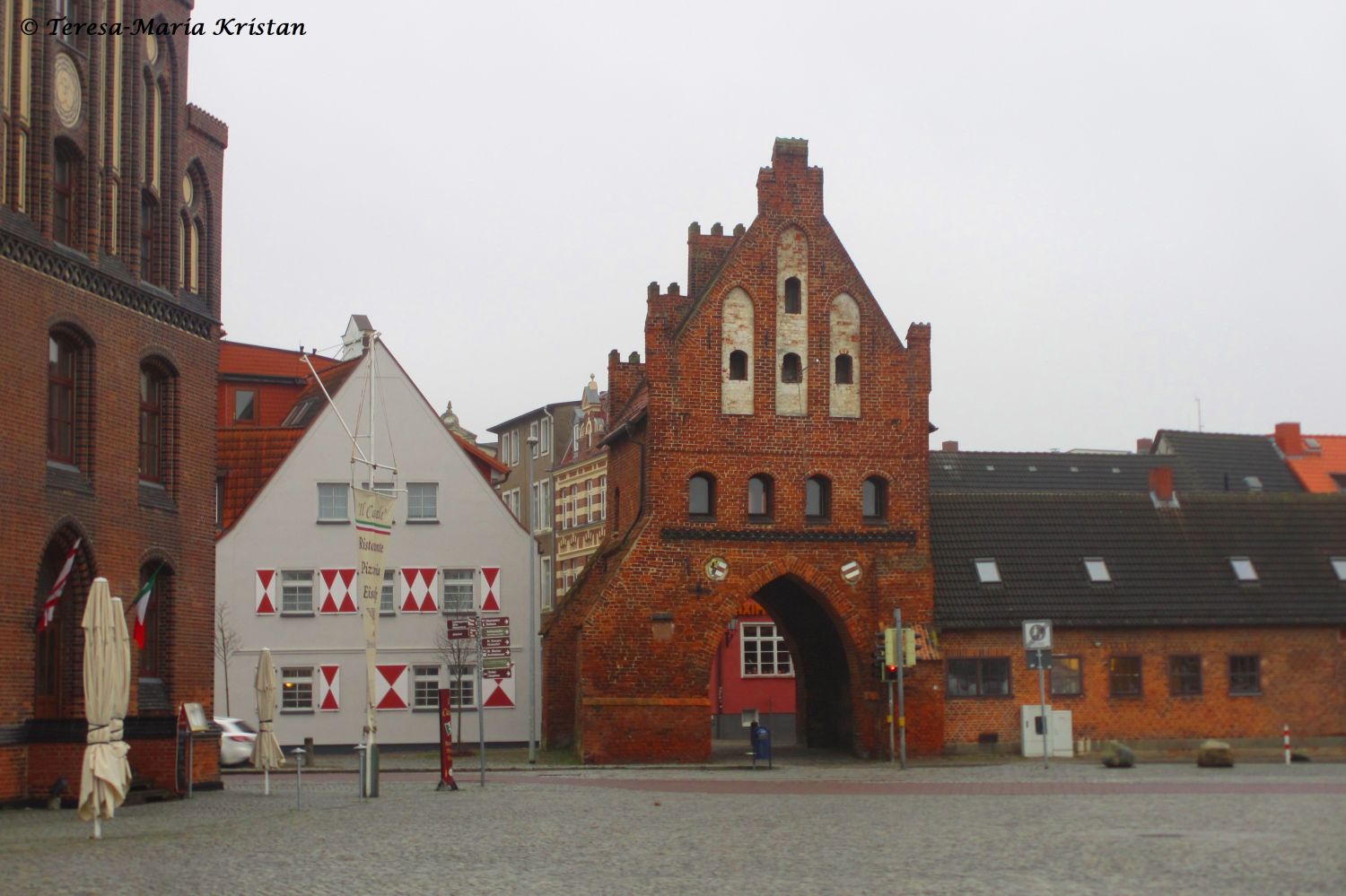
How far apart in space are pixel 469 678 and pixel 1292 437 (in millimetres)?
39357

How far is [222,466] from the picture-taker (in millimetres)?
54250

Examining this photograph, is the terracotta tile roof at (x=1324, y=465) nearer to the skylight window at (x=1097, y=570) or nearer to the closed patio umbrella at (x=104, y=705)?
the skylight window at (x=1097, y=570)

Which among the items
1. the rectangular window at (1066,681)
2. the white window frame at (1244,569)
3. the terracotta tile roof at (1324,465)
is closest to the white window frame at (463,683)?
the rectangular window at (1066,681)

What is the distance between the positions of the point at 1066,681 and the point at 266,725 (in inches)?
817

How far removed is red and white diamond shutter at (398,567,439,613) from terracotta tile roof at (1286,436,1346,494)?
37.3m

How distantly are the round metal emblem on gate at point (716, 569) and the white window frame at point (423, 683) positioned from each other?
13.0 m

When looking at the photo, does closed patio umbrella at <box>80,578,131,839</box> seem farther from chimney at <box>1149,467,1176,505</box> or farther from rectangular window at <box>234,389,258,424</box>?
rectangular window at <box>234,389,258,424</box>

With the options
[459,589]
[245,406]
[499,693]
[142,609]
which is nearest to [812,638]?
[499,693]

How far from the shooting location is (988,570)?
44.2 m

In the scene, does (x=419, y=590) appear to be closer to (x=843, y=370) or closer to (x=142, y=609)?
(x=843, y=370)

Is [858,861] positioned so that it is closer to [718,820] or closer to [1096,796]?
[718,820]

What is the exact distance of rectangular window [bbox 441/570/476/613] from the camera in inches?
2079

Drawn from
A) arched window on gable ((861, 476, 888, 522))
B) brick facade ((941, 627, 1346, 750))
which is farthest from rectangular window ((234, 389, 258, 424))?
brick facade ((941, 627, 1346, 750))

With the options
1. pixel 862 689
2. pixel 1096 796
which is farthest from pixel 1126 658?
pixel 1096 796
